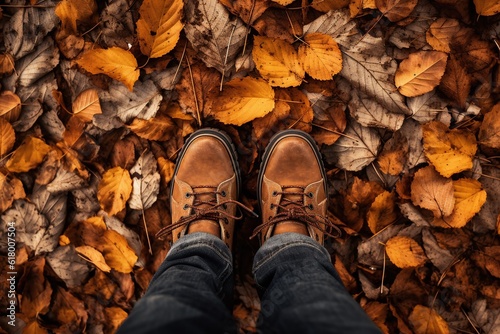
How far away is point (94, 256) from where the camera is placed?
99cm

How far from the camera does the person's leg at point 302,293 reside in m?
0.55

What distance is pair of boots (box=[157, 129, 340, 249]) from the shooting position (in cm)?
94

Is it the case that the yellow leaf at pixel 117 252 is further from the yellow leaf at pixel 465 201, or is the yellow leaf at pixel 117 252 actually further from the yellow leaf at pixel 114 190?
the yellow leaf at pixel 465 201

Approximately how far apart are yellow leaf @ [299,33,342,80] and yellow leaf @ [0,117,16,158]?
829 mm

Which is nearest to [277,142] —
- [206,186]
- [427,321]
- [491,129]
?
[206,186]

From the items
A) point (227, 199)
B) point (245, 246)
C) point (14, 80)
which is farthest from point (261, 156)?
point (14, 80)

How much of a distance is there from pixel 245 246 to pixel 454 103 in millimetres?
710

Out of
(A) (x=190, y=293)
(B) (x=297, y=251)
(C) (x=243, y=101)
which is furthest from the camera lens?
(C) (x=243, y=101)

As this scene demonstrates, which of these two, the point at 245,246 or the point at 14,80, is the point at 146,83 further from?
the point at 245,246

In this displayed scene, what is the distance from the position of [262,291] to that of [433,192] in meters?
0.53

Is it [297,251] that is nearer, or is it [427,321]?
[297,251]

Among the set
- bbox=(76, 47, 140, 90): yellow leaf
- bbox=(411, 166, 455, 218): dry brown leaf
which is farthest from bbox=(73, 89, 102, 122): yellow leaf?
bbox=(411, 166, 455, 218): dry brown leaf

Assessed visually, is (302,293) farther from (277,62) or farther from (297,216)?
(277,62)

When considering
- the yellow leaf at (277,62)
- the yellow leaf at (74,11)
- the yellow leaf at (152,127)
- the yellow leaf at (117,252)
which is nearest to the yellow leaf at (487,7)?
the yellow leaf at (277,62)
